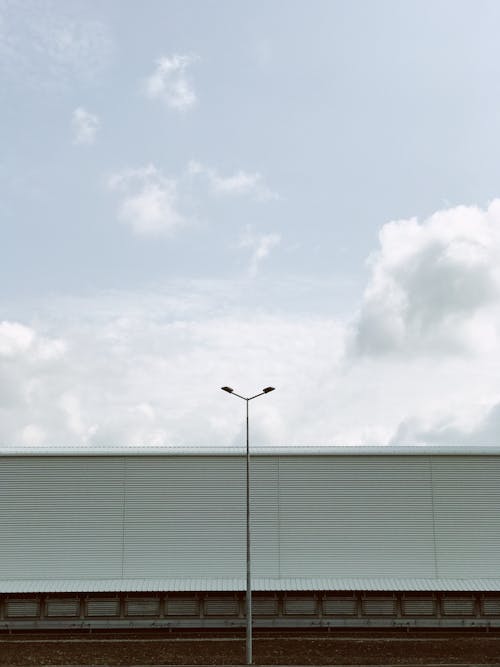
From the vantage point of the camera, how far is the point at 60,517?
48688 millimetres

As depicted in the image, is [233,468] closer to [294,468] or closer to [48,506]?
[294,468]

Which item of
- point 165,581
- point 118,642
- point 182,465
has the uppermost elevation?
point 182,465

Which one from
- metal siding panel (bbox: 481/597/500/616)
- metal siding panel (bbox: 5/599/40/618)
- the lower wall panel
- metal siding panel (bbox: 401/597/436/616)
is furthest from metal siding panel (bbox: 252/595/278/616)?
metal siding panel (bbox: 5/599/40/618)

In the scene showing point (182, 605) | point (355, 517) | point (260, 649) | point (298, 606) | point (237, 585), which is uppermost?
point (355, 517)

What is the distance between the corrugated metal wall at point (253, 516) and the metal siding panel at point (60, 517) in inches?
2.6

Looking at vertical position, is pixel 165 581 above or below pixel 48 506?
below

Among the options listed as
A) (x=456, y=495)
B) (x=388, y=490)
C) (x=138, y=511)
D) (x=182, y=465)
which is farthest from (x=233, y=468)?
(x=456, y=495)

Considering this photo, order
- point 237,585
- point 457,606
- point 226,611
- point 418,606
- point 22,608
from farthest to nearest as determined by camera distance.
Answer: point 457,606
point 418,606
point 22,608
point 226,611
point 237,585

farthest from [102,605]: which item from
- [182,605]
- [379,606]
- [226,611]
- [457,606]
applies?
[457,606]

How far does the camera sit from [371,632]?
150 feet

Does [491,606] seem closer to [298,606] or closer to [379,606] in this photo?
[379,606]

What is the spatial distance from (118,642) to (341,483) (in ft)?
57.4

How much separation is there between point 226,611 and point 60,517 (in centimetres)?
1265

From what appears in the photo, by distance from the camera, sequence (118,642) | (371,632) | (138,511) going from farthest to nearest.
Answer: (138,511), (371,632), (118,642)
